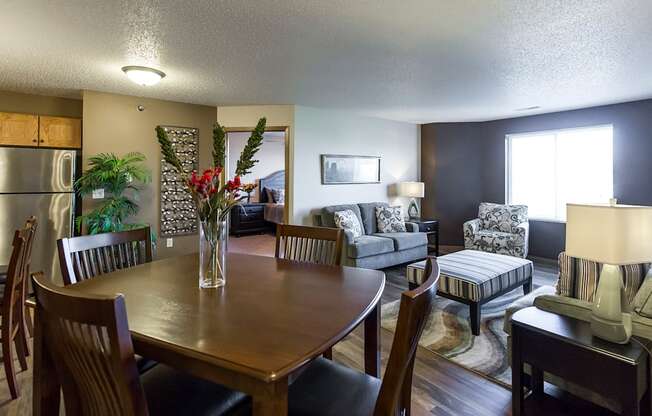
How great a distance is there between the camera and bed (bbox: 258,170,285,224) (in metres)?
7.71

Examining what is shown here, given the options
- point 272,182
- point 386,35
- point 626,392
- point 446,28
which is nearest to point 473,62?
point 446,28

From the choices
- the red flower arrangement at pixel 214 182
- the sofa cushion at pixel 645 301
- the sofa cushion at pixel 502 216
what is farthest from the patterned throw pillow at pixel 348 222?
the red flower arrangement at pixel 214 182

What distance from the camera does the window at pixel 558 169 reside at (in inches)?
194

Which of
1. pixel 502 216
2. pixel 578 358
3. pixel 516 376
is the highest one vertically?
pixel 502 216

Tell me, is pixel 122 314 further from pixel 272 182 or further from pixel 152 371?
pixel 272 182

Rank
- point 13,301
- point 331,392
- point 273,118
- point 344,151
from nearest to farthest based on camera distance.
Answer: point 331,392 < point 13,301 < point 273,118 < point 344,151

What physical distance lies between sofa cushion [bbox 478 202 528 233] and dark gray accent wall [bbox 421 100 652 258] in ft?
1.64

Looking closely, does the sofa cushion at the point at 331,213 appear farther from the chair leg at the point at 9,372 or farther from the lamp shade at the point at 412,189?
the chair leg at the point at 9,372

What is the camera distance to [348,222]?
4703 millimetres

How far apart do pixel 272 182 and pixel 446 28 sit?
281 inches

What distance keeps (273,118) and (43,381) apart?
13.5ft

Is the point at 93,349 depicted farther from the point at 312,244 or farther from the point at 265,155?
the point at 265,155

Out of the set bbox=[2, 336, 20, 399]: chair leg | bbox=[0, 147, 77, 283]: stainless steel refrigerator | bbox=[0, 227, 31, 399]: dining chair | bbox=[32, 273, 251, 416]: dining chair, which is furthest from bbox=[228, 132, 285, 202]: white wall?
bbox=[32, 273, 251, 416]: dining chair

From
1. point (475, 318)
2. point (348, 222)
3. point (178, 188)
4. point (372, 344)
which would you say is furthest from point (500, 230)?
point (178, 188)
